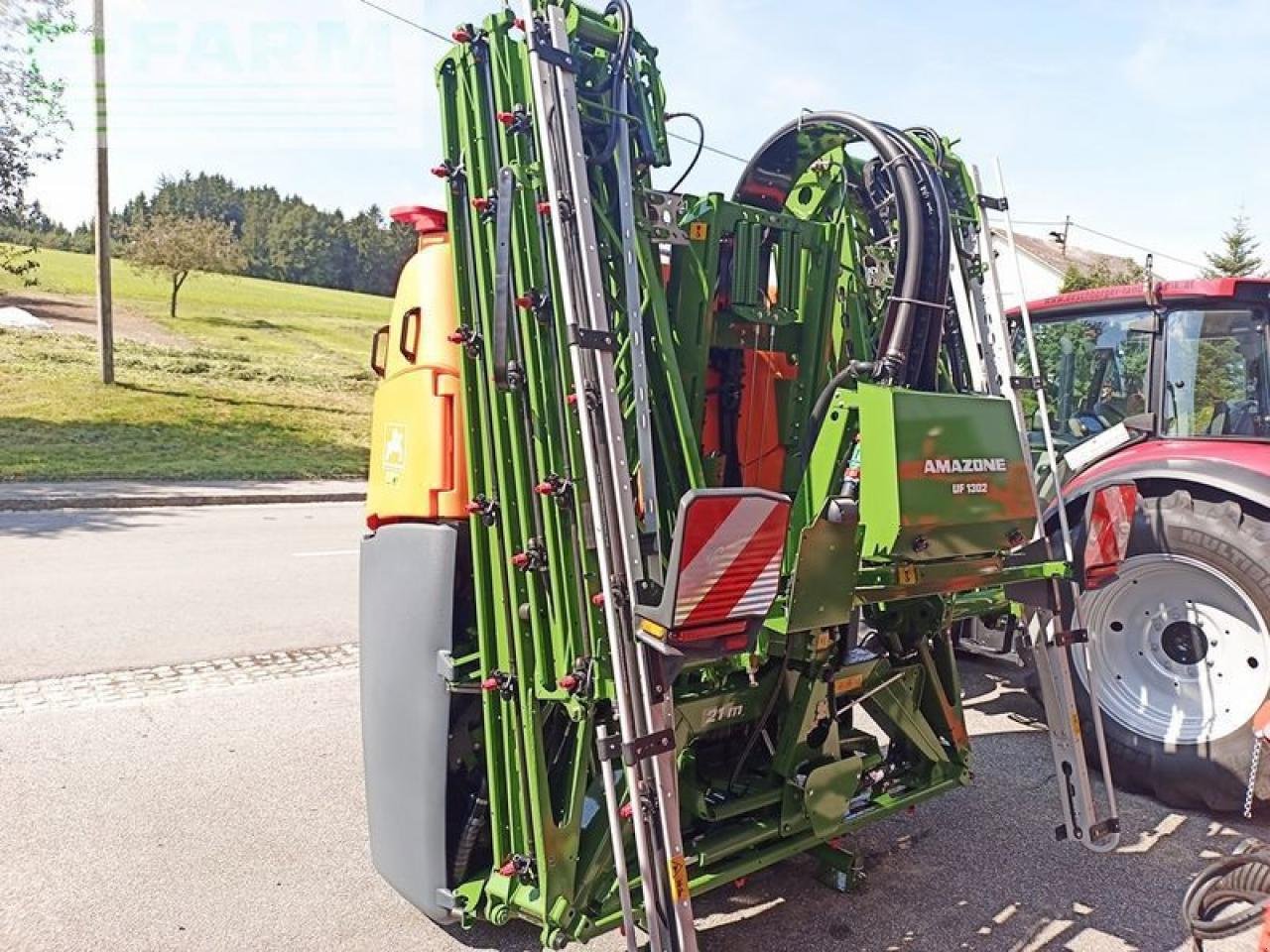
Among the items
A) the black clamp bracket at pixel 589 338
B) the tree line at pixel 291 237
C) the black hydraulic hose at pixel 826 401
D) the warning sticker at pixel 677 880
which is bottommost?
the warning sticker at pixel 677 880

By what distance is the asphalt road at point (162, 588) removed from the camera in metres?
5.73

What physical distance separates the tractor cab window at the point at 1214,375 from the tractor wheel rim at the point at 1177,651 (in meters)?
0.81

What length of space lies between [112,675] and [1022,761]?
4637mm

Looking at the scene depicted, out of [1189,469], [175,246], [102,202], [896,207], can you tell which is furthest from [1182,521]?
[175,246]

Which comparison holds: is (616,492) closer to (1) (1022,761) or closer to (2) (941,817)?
(2) (941,817)

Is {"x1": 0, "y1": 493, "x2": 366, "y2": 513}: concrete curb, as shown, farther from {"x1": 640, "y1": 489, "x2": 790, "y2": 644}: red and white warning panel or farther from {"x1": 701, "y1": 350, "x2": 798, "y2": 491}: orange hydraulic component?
{"x1": 640, "y1": 489, "x2": 790, "y2": 644}: red and white warning panel

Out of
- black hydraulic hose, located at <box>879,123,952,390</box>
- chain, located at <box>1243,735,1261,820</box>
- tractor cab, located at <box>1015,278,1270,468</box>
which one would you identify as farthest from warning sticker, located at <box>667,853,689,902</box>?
tractor cab, located at <box>1015,278,1270,468</box>

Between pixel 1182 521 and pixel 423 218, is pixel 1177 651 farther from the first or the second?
pixel 423 218

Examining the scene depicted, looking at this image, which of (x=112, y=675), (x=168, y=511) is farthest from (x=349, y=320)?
(x=112, y=675)

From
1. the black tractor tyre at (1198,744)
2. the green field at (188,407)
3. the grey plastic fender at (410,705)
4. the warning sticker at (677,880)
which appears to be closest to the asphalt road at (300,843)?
the black tractor tyre at (1198,744)

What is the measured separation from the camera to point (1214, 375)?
4.73m

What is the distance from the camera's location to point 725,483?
10.9ft

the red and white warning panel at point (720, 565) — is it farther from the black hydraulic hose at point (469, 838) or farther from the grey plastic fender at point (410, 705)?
the black hydraulic hose at point (469, 838)

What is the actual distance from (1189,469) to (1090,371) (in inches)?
44.1
